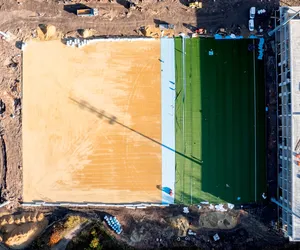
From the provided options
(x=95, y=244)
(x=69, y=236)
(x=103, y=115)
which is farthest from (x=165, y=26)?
(x=69, y=236)

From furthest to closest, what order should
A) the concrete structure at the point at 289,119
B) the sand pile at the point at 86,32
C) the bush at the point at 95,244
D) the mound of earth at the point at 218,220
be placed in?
the sand pile at the point at 86,32, the mound of earth at the point at 218,220, the bush at the point at 95,244, the concrete structure at the point at 289,119

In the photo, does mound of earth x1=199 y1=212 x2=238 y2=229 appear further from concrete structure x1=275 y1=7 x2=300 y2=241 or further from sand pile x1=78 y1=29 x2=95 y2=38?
sand pile x1=78 y1=29 x2=95 y2=38

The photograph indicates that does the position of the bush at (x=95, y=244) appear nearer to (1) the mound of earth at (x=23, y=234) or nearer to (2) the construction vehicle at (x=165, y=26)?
(1) the mound of earth at (x=23, y=234)

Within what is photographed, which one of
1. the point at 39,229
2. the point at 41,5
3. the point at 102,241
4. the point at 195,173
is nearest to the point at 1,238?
the point at 39,229

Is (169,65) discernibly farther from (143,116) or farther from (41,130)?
(41,130)

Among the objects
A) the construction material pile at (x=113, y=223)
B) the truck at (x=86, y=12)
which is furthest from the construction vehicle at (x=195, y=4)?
the construction material pile at (x=113, y=223)

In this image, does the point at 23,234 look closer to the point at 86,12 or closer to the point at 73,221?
the point at 73,221

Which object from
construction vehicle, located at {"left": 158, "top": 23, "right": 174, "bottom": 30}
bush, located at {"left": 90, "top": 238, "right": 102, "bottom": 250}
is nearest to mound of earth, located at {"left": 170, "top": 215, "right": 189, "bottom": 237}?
bush, located at {"left": 90, "top": 238, "right": 102, "bottom": 250}
